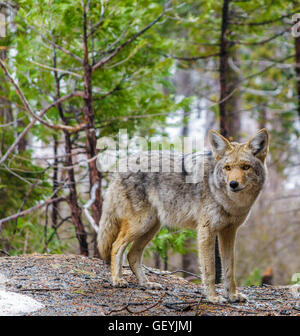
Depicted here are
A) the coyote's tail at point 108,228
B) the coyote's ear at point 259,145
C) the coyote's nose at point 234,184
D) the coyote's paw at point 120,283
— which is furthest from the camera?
the coyote's tail at point 108,228

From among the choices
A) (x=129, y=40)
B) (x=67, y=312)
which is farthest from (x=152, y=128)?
(x=67, y=312)

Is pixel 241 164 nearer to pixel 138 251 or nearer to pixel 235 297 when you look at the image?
pixel 235 297

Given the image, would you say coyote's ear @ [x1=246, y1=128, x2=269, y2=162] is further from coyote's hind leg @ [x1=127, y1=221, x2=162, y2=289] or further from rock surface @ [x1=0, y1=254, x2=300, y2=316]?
rock surface @ [x1=0, y1=254, x2=300, y2=316]

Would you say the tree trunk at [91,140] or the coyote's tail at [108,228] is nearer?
the coyote's tail at [108,228]

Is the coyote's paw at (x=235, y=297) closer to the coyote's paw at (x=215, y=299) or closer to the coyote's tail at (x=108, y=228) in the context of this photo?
the coyote's paw at (x=215, y=299)

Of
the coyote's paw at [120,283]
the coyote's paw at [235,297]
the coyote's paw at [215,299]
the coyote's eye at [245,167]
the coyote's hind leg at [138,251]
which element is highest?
the coyote's eye at [245,167]

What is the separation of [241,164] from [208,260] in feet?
4.06

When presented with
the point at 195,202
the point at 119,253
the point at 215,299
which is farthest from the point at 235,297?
the point at 119,253

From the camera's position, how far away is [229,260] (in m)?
5.32

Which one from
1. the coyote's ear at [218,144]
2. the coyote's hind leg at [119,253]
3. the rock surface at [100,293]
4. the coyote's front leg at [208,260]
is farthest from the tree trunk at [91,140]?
the coyote's ear at [218,144]

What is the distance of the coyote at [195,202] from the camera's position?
→ 4934 mm

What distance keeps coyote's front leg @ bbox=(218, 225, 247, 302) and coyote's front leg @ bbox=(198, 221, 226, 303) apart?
0.23 m

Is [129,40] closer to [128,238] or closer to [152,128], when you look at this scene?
[152,128]
